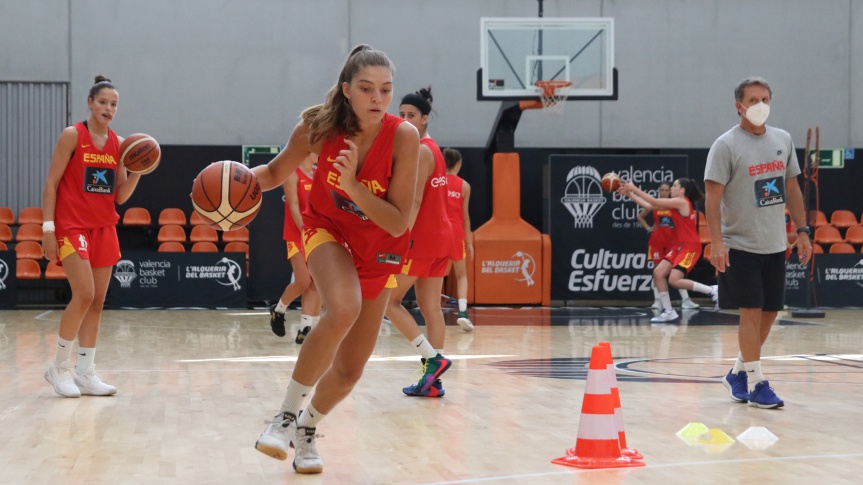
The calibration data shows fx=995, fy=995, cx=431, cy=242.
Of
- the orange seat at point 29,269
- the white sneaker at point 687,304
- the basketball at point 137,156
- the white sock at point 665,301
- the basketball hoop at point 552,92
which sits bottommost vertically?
the white sneaker at point 687,304

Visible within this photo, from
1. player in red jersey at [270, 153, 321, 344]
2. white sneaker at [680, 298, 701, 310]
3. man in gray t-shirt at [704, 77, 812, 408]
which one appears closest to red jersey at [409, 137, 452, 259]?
man in gray t-shirt at [704, 77, 812, 408]

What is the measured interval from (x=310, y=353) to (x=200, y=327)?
300 inches

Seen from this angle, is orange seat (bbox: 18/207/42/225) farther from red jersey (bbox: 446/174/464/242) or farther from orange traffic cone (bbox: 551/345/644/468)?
orange traffic cone (bbox: 551/345/644/468)

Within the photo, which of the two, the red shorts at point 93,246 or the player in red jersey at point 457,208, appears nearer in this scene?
the red shorts at point 93,246

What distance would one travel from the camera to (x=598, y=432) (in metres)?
4.05

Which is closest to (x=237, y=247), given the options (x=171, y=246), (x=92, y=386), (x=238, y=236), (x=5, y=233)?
(x=238, y=236)

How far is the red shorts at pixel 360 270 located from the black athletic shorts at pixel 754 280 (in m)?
2.56

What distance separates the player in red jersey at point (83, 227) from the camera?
5926mm

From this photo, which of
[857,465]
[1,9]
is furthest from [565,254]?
[857,465]

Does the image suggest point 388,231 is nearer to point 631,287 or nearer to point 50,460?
point 50,460

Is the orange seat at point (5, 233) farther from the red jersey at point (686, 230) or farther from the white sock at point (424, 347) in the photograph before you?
the white sock at point (424, 347)

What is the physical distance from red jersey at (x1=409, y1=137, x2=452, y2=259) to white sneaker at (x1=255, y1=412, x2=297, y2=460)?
2126 millimetres

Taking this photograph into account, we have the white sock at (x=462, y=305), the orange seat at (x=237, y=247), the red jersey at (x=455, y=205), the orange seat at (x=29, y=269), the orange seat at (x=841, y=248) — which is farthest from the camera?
the orange seat at (x=841, y=248)

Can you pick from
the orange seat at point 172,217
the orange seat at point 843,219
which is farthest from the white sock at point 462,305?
the orange seat at point 843,219
